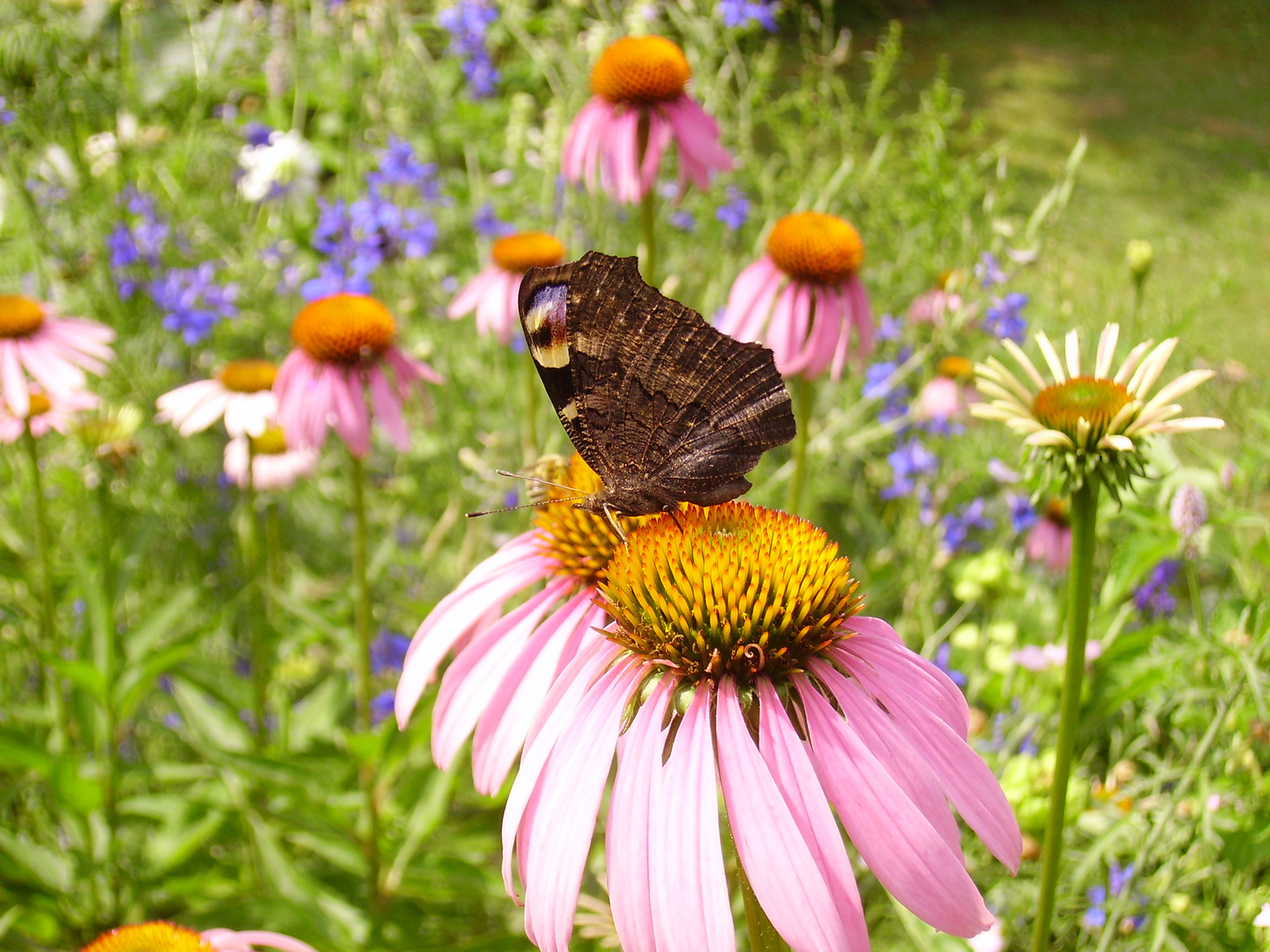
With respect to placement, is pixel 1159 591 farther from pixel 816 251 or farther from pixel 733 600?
pixel 733 600

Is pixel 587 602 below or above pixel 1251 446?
below

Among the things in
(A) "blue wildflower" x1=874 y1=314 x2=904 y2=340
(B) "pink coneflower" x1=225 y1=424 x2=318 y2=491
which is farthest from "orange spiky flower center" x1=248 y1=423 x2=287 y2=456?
(A) "blue wildflower" x1=874 y1=314 x2=904 y2=340

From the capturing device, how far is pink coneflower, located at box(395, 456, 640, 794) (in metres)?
1.18

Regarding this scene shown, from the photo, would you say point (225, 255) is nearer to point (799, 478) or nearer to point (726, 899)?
point (799, 478)

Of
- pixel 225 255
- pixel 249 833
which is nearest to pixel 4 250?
pixel 225 255

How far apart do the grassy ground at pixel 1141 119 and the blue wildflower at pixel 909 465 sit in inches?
34.6

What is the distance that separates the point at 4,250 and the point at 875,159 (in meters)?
3.53

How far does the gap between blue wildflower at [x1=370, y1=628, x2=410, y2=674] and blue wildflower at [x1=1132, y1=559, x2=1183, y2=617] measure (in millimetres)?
2007

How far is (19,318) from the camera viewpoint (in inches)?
94.1

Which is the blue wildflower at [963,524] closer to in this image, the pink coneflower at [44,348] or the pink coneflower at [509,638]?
the pink coneflower at [509,638]

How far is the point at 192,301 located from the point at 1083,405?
3.06 meters

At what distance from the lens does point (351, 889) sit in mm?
2256

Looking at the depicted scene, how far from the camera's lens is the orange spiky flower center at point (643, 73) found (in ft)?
7.82

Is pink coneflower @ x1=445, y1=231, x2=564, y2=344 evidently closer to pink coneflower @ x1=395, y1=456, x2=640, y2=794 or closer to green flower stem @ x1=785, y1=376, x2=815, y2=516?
green flower stem @ x1=785, y1=376, x2=815, y2=516
